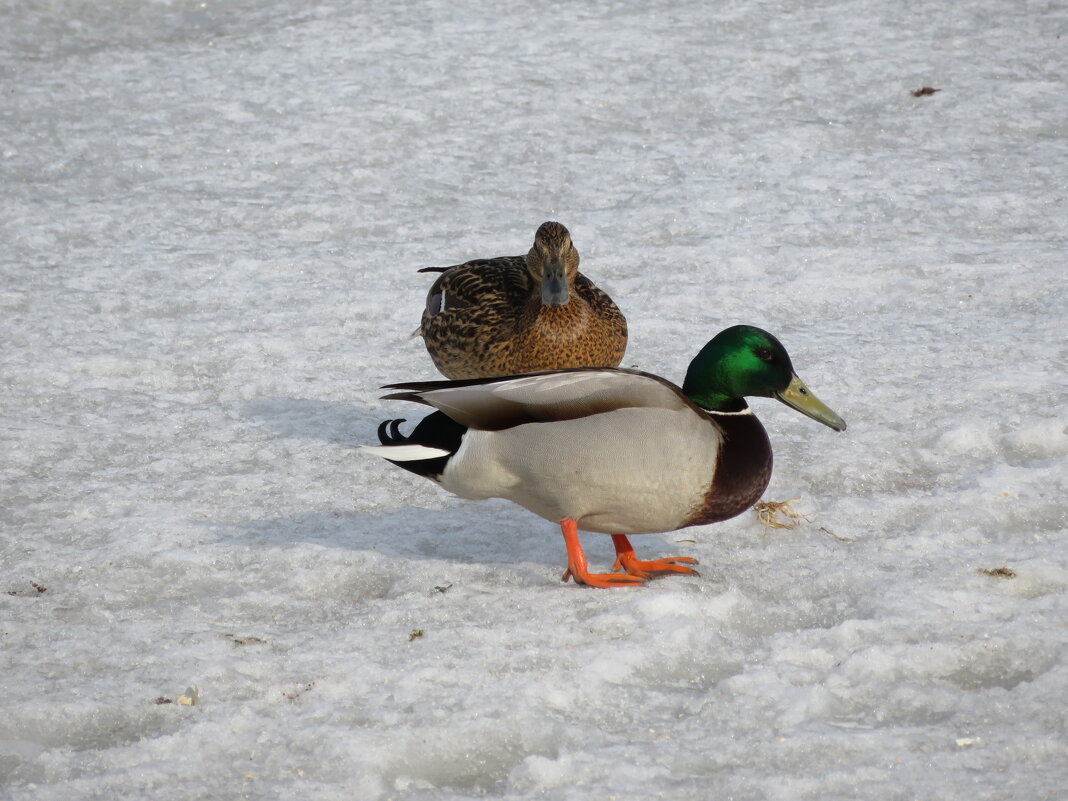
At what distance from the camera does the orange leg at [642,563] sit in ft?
12.8

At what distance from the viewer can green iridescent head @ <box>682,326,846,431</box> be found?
3777 millimetres

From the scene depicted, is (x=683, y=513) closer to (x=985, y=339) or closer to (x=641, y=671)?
(x=641, y=671)

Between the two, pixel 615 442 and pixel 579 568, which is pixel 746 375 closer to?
pixel 615 442

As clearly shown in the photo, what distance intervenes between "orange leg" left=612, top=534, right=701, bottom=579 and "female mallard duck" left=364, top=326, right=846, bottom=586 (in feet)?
0.28

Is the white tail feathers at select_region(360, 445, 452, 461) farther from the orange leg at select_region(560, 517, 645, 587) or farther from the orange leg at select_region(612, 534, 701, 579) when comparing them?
the orange leg at select_region(612, 534, 701, 579)

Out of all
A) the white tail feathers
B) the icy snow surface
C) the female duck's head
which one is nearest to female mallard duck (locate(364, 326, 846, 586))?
the white tail feathers

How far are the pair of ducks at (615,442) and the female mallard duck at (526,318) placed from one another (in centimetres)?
88

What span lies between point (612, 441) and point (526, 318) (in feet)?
4.23

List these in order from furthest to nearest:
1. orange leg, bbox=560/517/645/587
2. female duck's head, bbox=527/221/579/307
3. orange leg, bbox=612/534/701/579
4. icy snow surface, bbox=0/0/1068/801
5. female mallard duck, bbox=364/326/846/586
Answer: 1. female duck's head, bbox=527/221/579/307
2. orange leg, bbox=612/534/701/579
3. orange leg, bbox=560/517/645/587
4. female mallard duck, bbox=364/326/846/586
5. icy snow surface, bbox=0/0/1068/801

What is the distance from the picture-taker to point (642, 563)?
395cm

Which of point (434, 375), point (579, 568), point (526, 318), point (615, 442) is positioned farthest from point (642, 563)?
point (434, 375)

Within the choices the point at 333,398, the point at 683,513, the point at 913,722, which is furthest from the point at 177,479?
the point at 913,722

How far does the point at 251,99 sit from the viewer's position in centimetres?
890

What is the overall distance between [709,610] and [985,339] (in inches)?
104
